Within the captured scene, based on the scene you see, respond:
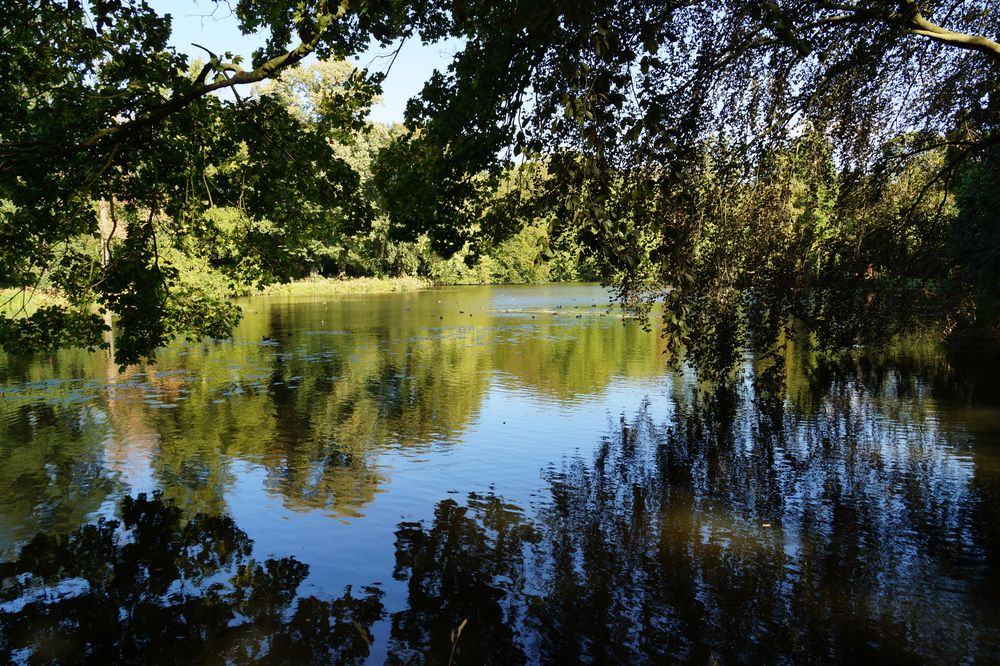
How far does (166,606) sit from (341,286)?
73.1m

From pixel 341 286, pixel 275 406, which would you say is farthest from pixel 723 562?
pixel 341 286

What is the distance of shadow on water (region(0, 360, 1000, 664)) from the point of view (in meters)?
7.71

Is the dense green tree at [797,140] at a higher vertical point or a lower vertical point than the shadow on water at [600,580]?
higher

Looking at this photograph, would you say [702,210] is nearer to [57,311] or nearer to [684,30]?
[684,30]

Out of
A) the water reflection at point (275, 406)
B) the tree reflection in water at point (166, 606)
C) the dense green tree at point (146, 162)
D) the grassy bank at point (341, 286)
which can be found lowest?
the tree reflection in water at point (166, 606)

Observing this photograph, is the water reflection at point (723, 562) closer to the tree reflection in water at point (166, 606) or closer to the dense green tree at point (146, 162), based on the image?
the tree reflection in water at point (166, 606)

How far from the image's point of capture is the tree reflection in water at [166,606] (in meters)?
7.62

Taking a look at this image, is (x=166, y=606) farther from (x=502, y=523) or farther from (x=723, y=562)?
(x=723, y=562)

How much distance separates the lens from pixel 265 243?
1419 centimetres

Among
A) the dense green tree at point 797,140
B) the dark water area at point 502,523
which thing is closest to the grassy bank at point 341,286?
the dark water area at point 502,523

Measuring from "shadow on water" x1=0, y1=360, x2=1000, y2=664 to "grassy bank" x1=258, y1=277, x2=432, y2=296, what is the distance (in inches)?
2556

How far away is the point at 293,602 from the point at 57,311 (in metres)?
7.03

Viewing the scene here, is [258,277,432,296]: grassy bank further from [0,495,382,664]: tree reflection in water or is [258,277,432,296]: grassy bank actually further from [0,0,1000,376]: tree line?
[0,495,382,664]: tree reflection in water

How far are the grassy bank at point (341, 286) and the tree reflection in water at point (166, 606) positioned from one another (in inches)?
2563
